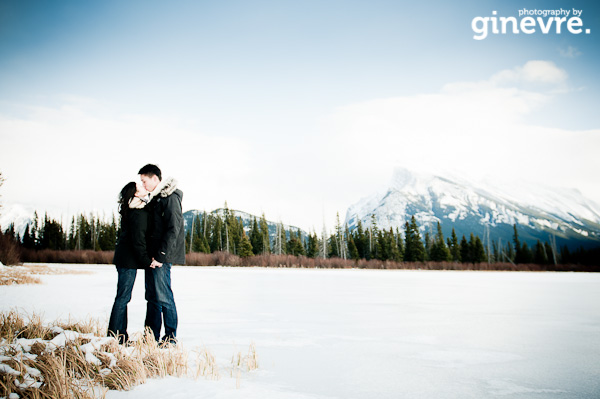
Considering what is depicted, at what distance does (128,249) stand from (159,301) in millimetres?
541

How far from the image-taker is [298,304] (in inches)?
267

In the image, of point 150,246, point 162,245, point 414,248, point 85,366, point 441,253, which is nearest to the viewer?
point 85,366

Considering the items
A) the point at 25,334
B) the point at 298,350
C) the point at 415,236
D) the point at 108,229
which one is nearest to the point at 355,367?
the point at 298,350

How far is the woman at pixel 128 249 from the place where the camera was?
3111mm

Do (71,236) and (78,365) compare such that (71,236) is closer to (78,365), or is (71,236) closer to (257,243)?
(257,243)

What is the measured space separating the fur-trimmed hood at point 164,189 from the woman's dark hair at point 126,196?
0.54 ft

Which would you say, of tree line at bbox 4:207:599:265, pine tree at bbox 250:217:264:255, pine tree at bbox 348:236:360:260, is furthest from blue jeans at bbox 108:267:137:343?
pine tree at bbox 250:217:264:255

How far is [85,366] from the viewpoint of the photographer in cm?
238

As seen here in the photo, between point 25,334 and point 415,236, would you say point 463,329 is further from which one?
point 415,236

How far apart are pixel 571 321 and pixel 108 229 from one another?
7047 cm

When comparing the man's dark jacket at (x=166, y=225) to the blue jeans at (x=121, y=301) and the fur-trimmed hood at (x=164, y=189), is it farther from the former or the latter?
the blue jeans at (x=121, y=301)

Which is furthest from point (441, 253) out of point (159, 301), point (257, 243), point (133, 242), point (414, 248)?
point (133, 242)

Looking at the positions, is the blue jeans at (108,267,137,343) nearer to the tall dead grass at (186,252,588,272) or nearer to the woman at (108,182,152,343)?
A: the woman at (108,182,152,343)

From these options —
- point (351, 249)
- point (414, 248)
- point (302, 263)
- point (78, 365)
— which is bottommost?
point (302, 263)
